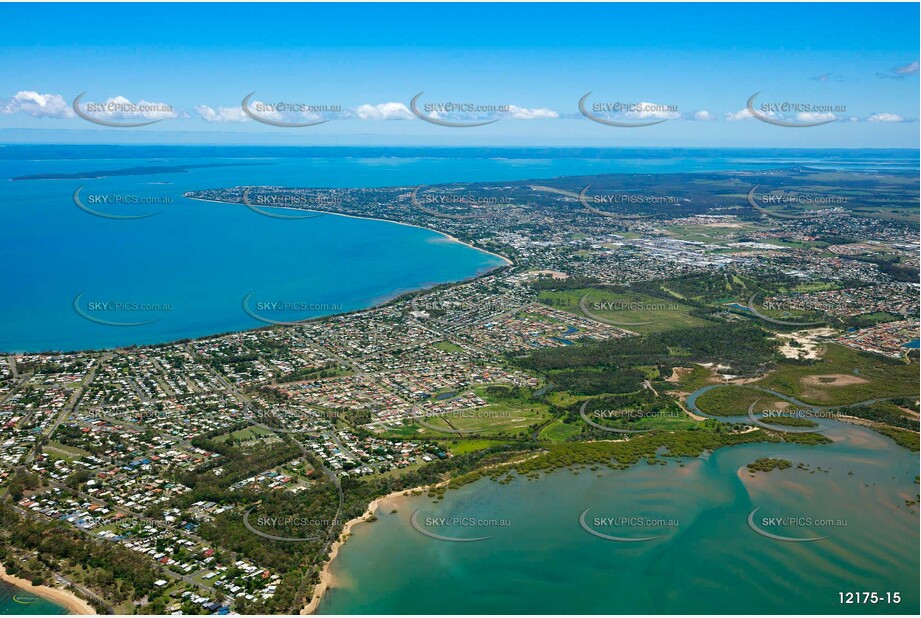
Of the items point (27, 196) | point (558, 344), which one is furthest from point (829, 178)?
point (27, 196)

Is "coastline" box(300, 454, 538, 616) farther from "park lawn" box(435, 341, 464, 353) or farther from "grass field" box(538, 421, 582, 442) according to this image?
"park lawn" box(435, 341, 464, 353)

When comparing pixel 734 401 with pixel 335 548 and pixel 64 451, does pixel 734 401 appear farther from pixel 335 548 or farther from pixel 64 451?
pixel 64 451

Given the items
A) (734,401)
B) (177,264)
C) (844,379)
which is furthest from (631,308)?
(177,264)

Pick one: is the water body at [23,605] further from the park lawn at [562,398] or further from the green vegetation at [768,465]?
the green vegetation at [768,465]

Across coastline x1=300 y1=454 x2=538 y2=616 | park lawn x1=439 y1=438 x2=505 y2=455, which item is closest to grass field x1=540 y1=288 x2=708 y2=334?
park lawn x1=439 y1=438 x2=505 y2=455

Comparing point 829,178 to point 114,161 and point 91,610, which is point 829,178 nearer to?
point 91,610
